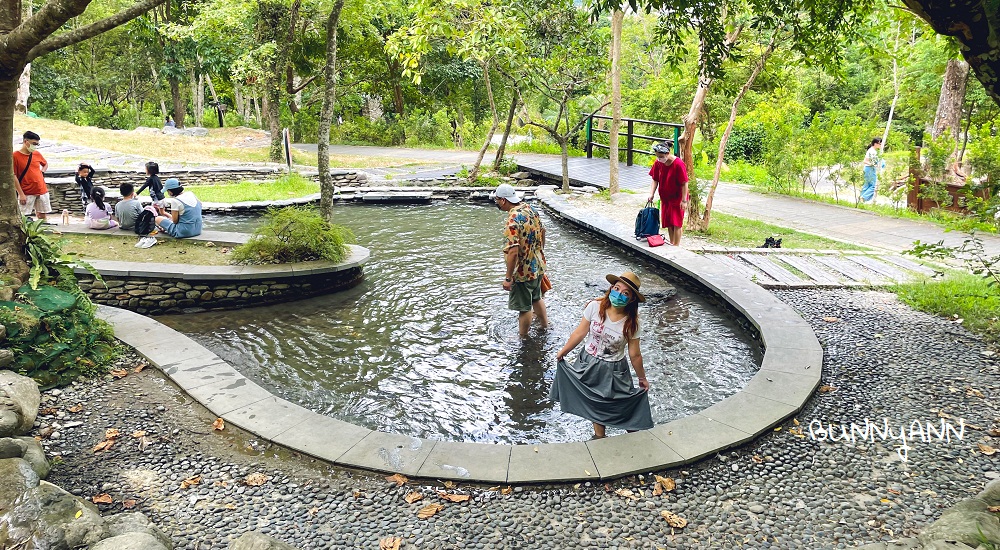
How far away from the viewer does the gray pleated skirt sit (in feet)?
15.0

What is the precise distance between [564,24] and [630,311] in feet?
39.7

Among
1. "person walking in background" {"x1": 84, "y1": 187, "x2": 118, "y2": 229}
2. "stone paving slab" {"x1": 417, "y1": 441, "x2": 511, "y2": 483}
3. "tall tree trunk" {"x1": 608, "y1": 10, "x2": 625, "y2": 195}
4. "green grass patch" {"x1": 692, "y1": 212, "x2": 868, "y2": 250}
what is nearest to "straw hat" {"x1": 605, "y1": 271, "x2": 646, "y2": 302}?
"stone paving slab" {"x1": 417, "y1": 441, "x2": 511, "y2": 483}

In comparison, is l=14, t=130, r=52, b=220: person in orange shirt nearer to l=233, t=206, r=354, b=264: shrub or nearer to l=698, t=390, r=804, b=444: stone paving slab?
l=233, t=206, r=354, b=264: shrub

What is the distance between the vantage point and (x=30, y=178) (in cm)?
1013

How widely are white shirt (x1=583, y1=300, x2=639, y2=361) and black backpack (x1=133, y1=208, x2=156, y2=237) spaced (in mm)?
7722

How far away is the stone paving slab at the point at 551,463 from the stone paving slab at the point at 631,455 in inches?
3.0

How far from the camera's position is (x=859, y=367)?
5719 mm

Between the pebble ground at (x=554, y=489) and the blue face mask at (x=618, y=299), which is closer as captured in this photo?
the pebble ground at (x=554, y=489)

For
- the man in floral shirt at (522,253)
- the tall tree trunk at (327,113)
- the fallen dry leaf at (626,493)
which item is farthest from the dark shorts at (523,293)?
the tall tree trunk at (327,113)

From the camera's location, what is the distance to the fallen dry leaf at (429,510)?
3.80 m

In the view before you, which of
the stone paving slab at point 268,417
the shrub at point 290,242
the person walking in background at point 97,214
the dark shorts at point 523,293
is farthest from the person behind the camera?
the person walking in background at point 97,214

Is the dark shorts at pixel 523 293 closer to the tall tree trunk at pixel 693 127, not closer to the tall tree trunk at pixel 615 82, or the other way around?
the tall tree trunk at pixel 693 127

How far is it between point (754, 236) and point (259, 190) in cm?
1074

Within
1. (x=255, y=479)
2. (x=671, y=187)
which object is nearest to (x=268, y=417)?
(x=255, y=479)
